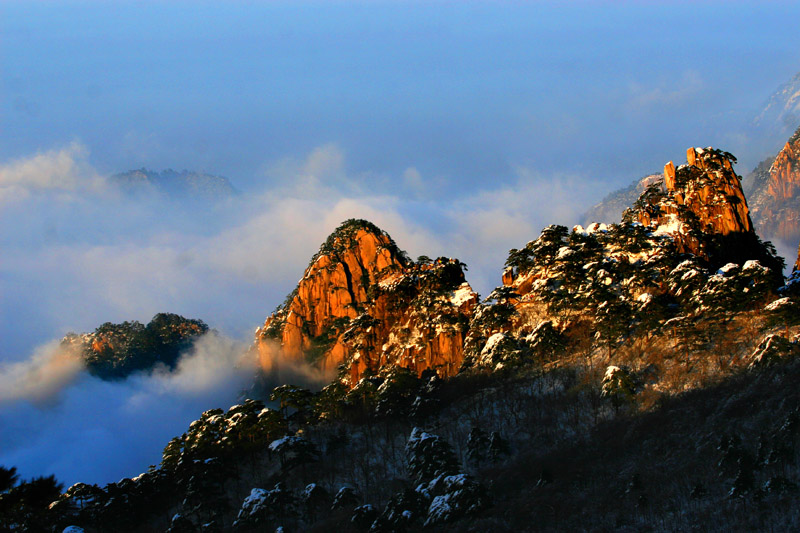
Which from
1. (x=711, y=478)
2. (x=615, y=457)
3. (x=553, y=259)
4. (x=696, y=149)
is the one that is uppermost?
(x=696, y=149)

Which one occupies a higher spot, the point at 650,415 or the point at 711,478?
the point at 650,415

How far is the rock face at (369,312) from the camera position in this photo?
359 feet

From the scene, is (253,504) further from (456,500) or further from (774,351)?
(774,351)

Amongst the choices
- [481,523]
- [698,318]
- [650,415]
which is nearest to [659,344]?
[698,318]

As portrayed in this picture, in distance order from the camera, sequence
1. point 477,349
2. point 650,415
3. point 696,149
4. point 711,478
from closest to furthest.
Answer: point 711,478
point 650,415
point 477,349
point 696,149

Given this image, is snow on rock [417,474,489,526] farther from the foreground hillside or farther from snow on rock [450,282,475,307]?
snow on rock [450,282,475,307]

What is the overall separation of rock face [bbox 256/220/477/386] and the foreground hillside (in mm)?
470

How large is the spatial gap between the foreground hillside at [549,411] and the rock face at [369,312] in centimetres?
47

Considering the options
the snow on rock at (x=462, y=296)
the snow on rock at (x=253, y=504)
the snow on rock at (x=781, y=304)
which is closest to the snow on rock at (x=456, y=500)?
the snow on rock at (x=253, y=504)

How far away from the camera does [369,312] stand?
122938mm

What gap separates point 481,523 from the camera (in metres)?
64.0

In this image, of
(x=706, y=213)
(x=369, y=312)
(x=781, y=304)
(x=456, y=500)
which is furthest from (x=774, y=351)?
(x=369, y=312)

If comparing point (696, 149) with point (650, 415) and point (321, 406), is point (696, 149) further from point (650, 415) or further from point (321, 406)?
point (321, 406)

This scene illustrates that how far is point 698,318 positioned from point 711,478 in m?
30.1
